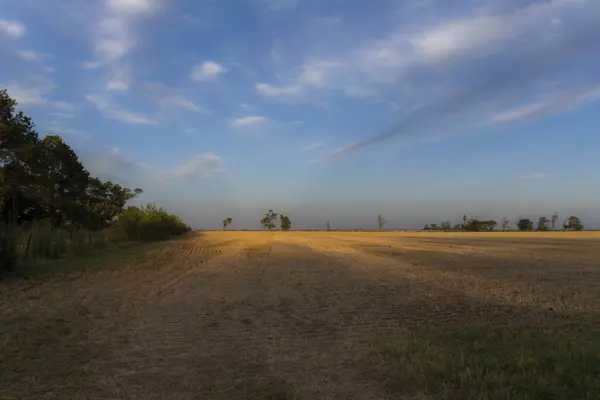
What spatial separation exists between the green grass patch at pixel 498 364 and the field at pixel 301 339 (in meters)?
0.02

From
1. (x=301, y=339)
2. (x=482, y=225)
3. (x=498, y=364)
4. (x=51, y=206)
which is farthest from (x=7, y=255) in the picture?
(x=482, y=225)

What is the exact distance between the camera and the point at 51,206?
122 ft

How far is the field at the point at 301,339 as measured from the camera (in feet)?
15.4

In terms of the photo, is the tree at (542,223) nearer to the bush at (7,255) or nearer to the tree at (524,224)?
the tree at (524,224)

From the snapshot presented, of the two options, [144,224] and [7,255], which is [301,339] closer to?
[7,255]

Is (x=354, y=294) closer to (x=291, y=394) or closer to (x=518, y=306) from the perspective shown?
(x=518, y=306)

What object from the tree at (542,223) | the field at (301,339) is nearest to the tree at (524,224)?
the tree at (542,223)

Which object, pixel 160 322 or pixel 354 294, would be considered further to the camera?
pixel 354 294

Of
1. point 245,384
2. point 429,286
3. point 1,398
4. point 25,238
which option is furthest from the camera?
point 25,238

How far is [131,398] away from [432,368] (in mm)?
2884

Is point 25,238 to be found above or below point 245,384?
above

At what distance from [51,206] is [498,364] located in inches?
1494

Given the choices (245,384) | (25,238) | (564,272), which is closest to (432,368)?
(245,384)

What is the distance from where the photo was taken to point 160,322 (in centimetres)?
757
